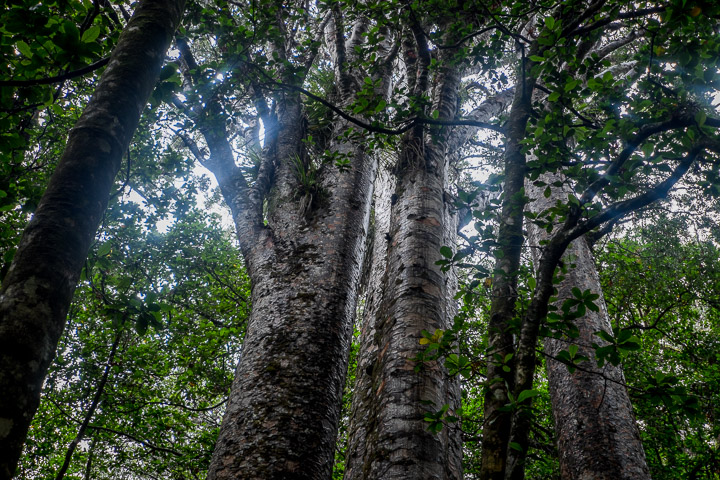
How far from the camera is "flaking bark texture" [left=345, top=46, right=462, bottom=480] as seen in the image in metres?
2.30

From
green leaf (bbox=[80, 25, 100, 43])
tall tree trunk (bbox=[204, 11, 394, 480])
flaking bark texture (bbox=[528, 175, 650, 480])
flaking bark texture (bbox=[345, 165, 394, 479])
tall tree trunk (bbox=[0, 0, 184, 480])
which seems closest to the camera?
tall tree trunk (bbox=[0, 0, 184, 480])

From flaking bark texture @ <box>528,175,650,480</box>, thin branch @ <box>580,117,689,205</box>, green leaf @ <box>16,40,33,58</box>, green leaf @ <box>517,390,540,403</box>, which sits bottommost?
green leaf @ <box>517,390,540,403</box>

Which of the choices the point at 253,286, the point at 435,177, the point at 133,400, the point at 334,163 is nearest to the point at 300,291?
the point at 253,286

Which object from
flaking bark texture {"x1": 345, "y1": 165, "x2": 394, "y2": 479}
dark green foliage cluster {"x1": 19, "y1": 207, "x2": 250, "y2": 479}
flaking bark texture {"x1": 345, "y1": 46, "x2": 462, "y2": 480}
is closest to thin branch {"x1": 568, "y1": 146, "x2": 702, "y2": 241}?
flaking bark texture {"x1": 345, "y1": 46, "x2": 462, "y2": 480}

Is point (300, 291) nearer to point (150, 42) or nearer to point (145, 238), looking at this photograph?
point (150, 42)

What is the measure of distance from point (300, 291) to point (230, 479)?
1267 millimetres

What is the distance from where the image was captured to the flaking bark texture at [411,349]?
2303 millimetres

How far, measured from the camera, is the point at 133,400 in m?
7.87

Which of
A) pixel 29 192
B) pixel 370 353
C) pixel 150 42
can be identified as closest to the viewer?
pixel 150 42

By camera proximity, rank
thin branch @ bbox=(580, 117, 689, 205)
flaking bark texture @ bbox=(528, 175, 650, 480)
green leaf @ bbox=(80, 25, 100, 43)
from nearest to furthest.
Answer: green leaf @ bbox=(80, 25, 100, 43) < thin branch @ bbox=(580, 117, 689, 205) < flaking bark texture @ bbox=(528, 175, 650, 480)

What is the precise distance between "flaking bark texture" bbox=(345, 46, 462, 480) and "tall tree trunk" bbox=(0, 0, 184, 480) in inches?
50.3

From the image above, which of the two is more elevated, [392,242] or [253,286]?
[392,242]

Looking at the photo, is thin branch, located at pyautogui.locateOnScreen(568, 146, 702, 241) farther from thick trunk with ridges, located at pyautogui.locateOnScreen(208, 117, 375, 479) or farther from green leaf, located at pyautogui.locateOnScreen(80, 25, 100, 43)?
green leaf, located at pyautogui.locateOnScreen(80, 25, 100, 43)

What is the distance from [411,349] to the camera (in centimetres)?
274
